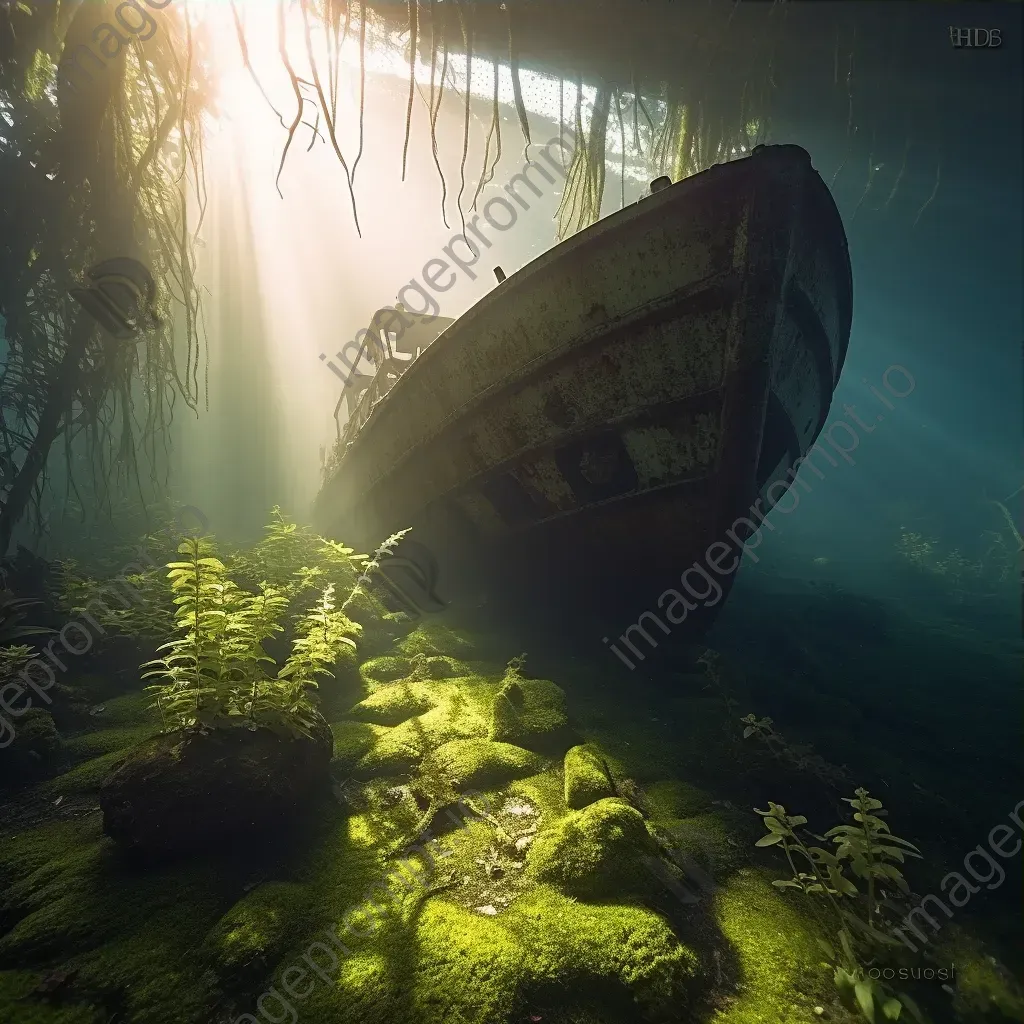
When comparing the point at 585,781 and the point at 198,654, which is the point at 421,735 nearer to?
the point at 585,781

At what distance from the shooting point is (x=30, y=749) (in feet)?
9.78

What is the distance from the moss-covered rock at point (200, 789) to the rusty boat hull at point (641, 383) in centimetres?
351

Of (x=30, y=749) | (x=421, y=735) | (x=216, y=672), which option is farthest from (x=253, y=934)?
(x=30, y=749)

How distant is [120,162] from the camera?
4.75 m

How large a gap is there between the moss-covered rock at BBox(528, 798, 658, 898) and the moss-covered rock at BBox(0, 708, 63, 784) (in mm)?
3269

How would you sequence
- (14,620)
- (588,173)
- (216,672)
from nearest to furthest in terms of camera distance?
(216,672), (14,620), (588,173)

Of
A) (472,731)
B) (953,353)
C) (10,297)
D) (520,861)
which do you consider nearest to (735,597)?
(472,731)

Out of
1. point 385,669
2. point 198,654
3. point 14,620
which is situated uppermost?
point 198,654

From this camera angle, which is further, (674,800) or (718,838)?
(674,800)

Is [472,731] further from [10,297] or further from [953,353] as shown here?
[953,353]

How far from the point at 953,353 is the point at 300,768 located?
3470 centimetres

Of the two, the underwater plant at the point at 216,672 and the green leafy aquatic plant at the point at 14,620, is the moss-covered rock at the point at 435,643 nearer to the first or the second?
the underwater plant at the point at 216,672

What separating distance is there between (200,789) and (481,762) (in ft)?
5.22

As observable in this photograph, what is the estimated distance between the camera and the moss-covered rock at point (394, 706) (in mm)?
3771
